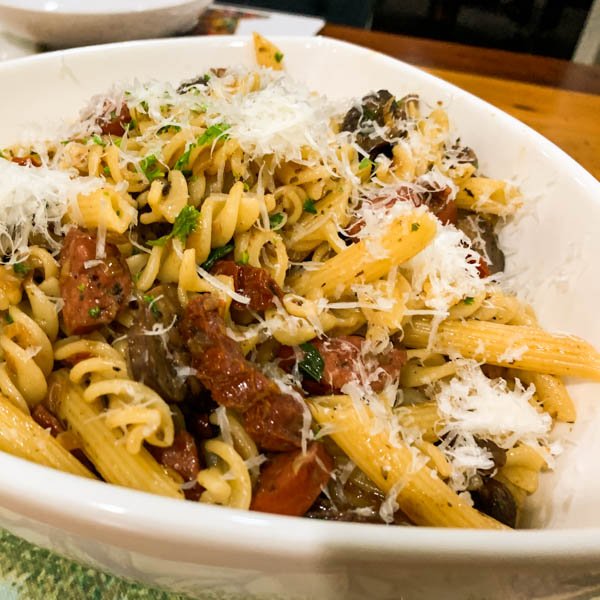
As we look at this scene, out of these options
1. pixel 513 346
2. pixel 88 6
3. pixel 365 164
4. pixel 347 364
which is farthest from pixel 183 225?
pixel 88 6

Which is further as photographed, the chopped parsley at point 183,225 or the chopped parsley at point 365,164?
the chopped parsley at point 365,164

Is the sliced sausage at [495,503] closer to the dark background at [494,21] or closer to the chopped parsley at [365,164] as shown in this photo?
the chopped parsley at [365,164]

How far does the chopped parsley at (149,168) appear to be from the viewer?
1.42 m

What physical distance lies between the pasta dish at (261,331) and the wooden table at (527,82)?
133cm

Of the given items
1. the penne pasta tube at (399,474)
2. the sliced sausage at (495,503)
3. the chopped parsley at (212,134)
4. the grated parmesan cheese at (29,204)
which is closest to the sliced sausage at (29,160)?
the grated parmesan cheese at (29,204)

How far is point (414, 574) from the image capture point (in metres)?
0.85

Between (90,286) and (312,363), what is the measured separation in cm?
46

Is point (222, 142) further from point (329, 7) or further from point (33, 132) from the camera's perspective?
point (329, 7)

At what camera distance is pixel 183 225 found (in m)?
1.33

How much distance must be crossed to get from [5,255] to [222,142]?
52 cm

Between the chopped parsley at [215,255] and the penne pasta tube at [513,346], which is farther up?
the chopped parsley at [215,255]

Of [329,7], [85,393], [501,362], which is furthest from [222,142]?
[329,7]

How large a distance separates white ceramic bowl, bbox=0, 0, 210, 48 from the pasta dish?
46.6 inches

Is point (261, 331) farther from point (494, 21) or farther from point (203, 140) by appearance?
point (494, 21)
